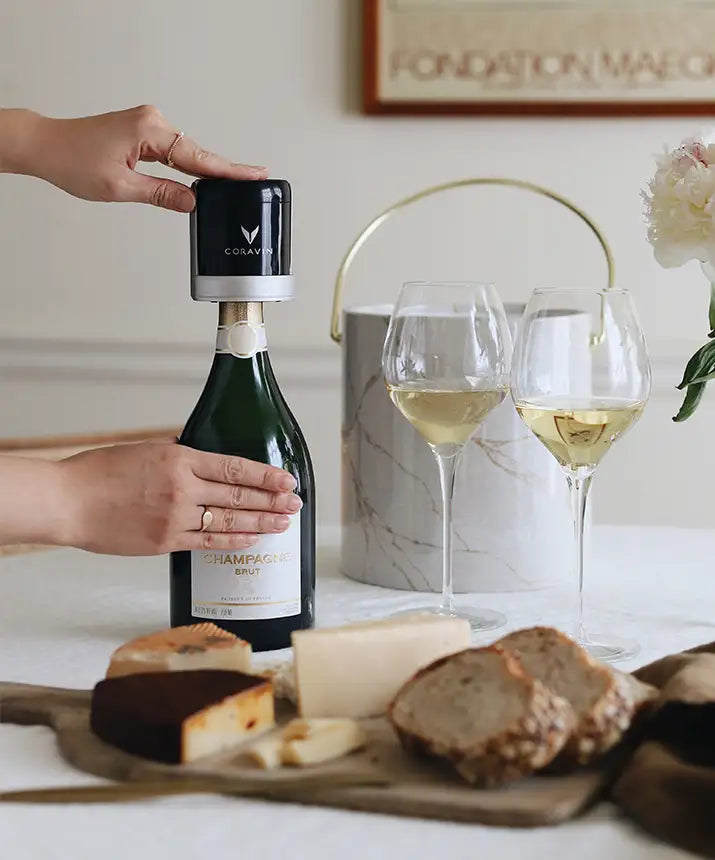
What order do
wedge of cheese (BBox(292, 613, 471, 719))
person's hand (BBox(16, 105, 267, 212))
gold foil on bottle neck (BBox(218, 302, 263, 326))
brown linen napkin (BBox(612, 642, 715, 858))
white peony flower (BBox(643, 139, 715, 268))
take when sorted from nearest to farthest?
brown linen napkin (BBox(612, 642, 715, 858)) → wedge of cheese (BBox(292, 613, 471, 719)) → white peony flower (BBox(643, 139, 715, 268)) → gold foil on bottle neck (BBox(218, 302, 263, 326)) → person's hand (BBox(16, 105, 267, 212))

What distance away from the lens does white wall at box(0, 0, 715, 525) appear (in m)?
2.74

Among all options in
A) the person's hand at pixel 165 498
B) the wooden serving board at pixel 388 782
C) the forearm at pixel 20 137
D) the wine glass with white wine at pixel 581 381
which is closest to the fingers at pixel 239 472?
the person's hand at pixel 165 498

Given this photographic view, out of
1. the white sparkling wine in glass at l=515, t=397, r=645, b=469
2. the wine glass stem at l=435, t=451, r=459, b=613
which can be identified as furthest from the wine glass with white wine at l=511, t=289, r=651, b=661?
the wine glass stem at l=435, t=451, r=459, b=613

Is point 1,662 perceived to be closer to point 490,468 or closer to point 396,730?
point 396,730

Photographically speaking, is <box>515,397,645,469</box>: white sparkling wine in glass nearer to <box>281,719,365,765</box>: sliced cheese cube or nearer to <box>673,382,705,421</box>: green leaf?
<box>673,382,705,421</box>: green leaf

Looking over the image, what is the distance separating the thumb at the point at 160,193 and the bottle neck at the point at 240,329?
0.32ft

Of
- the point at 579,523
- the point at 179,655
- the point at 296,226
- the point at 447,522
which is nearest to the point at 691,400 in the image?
the point at 579,523

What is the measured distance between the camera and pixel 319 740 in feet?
2.52

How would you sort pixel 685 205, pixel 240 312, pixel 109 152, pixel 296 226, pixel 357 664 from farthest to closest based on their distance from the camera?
pixel 296 226 < pixel 109 152 < pixel 240 312 < pixel 685 205 < pixel 357 664

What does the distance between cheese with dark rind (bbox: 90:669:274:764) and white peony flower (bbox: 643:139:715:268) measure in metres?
0.49

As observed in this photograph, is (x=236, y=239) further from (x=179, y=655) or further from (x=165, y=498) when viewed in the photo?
(x=179, y=655)

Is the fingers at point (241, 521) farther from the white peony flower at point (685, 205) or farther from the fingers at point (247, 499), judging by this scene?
the white peony flower at point (685, 205)

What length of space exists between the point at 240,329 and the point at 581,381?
30 centimetres

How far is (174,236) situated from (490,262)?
72 cm
